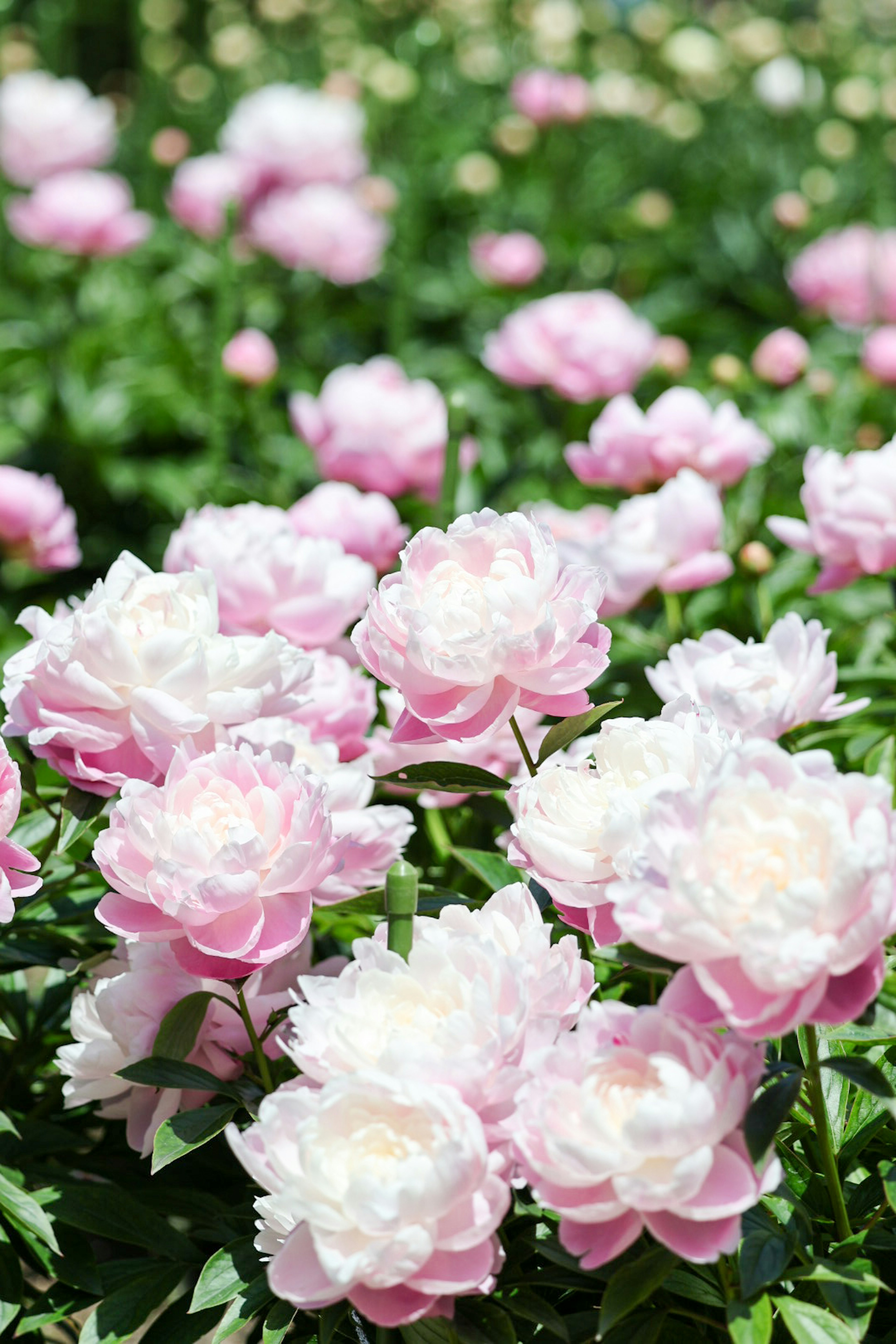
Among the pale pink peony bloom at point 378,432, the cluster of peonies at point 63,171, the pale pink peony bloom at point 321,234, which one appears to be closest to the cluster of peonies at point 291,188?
the pale pink peony bloom at point 321,234

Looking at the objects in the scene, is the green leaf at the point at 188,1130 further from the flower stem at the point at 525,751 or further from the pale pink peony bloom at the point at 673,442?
the pale pink peony bloom at the point at 673,442

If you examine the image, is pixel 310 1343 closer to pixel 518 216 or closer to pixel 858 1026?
pixel 858 1026

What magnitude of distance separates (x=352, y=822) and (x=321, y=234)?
5.81 ft

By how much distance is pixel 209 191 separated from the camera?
2480 mm

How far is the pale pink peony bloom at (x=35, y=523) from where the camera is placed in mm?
1339

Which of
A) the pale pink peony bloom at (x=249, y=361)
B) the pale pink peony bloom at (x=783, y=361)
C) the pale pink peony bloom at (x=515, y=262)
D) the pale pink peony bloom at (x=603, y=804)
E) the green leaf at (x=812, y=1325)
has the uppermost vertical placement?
the pale pink peony bloom at (x=603, y=804)

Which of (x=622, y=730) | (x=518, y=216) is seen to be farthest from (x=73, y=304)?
(x=622, y=730)

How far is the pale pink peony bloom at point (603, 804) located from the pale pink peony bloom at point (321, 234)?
1.86 meters

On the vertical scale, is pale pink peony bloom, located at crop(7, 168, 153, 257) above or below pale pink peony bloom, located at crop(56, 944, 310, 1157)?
below

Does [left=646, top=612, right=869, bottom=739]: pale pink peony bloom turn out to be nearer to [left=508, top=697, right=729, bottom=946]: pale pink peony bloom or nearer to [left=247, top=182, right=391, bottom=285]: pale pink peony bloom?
[left=508, top=697, right=729, bottom=946]: pale pink peony bloom

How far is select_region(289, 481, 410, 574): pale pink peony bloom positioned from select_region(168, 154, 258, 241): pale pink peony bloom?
1.40m

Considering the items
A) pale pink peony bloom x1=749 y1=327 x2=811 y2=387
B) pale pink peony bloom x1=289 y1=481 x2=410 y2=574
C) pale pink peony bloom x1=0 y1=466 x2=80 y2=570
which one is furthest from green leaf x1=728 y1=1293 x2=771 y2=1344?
pale pink peony bloom x1=749 y1=327 x2=811 y2=387

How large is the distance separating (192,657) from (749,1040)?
33cm

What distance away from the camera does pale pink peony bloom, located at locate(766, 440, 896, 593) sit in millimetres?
1033
